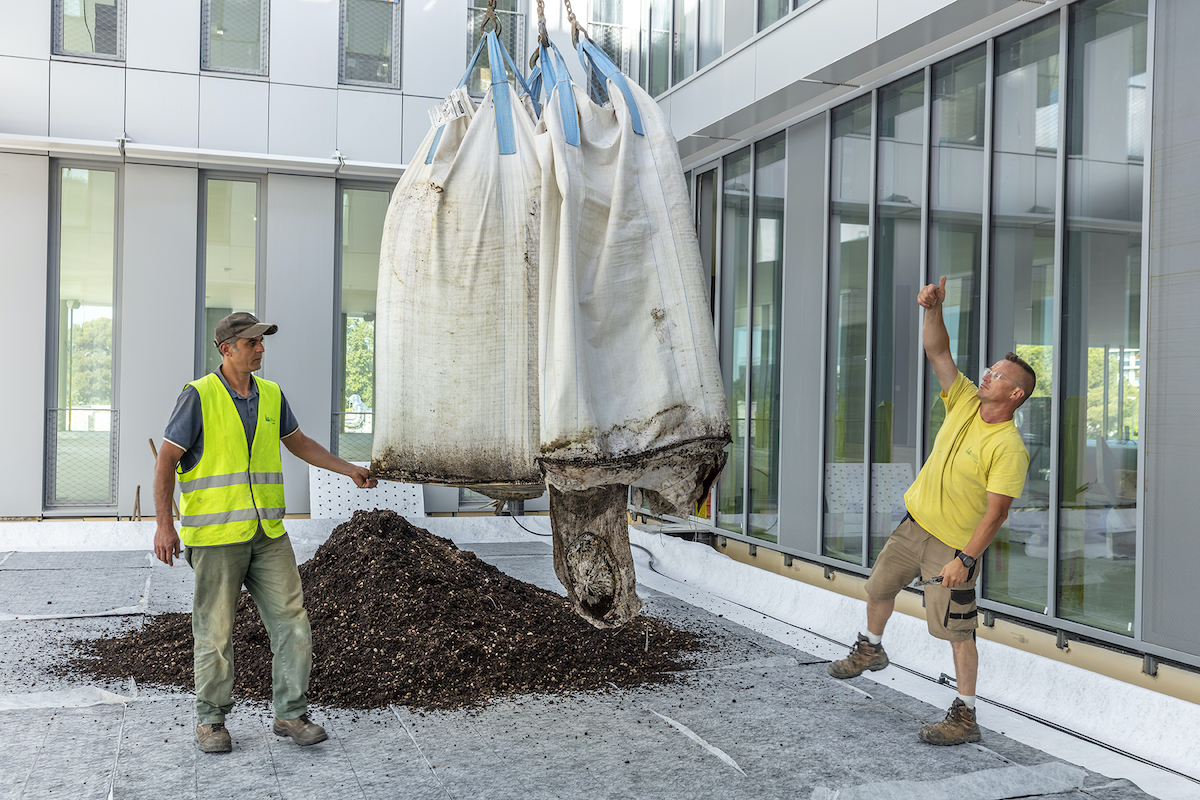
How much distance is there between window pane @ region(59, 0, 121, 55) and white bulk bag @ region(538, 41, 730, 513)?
8.69 metres

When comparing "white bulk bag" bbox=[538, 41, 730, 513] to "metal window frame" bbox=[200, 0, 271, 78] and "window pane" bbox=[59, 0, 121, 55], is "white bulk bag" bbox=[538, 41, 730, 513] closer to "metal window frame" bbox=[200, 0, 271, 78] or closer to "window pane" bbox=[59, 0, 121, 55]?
"metal window frame" bbox=[200, 0, 271, 78]

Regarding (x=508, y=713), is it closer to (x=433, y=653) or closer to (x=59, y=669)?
(x=433, y=653)

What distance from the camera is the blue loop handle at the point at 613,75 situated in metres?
3.28

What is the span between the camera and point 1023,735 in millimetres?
4348

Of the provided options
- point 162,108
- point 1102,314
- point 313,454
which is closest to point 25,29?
point 162,108

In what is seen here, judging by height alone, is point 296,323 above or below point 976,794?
above

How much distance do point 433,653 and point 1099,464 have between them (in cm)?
371

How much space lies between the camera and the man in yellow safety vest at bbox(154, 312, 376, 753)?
151 inches

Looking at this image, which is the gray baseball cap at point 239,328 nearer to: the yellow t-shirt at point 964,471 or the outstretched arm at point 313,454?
the outstretched arm at point 313,454

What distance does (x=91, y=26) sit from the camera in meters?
9.80

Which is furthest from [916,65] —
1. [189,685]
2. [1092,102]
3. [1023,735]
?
[189,685]

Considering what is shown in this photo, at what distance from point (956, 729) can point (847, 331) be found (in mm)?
3623

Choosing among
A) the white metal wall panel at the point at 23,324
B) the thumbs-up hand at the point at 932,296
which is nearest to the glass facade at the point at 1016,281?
the thumbs-up hand at the point at 932,296

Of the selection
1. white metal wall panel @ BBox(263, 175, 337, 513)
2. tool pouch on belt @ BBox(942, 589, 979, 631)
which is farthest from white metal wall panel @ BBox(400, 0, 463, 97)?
tool pouch on belt @ BBox(942, 589, 979, 631)
